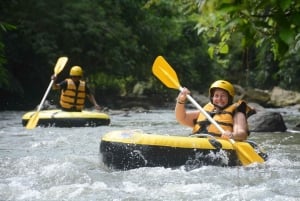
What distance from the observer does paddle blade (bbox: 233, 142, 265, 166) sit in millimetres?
5048

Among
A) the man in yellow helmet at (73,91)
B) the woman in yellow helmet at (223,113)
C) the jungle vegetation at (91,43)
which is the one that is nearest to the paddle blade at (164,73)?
the woman in yellow helmet at (223,113)

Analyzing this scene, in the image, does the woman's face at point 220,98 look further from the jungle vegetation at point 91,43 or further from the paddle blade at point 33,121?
the jungle vegetation at point 91,43

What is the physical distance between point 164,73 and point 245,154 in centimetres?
150

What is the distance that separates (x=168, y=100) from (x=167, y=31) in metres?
2.94

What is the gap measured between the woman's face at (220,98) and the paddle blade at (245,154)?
63cm

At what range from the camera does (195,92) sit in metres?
22.3

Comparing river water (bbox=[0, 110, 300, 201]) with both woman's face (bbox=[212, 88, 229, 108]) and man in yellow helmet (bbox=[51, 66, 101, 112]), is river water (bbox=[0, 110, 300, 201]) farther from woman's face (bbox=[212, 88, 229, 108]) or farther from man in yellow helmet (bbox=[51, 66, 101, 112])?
man in yellow helmet (bbox=[51, 66, 101, 112])

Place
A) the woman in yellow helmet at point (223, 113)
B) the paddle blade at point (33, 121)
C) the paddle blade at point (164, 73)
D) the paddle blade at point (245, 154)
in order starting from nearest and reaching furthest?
the paddle blade at point (245, 154) → the woman in yellow helmet at point (223, 113) → the paddle blade at point (164, 73) → the paddle blade at point (33, 121)

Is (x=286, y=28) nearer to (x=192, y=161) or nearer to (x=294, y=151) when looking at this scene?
(x=192, y=161)

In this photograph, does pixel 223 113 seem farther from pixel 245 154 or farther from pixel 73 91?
pixel 73 91

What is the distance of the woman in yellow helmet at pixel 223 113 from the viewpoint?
5406mm

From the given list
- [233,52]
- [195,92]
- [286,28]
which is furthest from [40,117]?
[233,52]

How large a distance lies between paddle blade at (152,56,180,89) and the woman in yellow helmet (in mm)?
436

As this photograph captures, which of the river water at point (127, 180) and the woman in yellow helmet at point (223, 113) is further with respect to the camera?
the woman in yellow helmet at point (223, 113)
